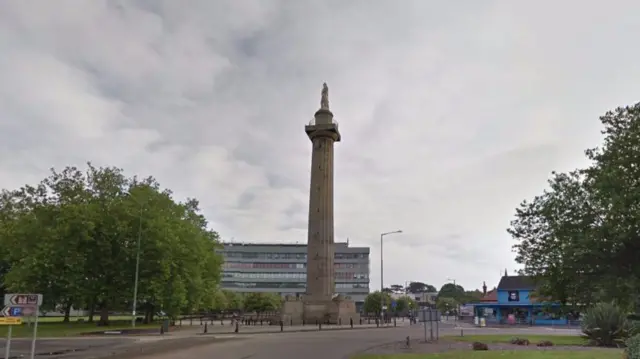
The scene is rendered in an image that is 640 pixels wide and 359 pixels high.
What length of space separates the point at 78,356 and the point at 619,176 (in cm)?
2562

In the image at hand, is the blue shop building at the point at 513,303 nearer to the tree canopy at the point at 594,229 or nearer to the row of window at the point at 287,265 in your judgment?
the tree canopy at the point at 594,229

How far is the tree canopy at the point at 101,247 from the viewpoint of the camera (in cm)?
4059

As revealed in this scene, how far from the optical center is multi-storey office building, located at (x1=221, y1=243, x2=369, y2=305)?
136m

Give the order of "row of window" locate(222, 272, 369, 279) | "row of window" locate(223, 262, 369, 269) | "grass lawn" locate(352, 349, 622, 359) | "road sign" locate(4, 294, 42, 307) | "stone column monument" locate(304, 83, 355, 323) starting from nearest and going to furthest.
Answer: "road sign" locate(4, 294, 42, 307) < "grass lawn" locate(352, 349, 622, 359) < "stone column monument" locate(304, 83, 355, 323) < "row of window" locate(222, 272, 369, 279) < "row of window" locate(223, 262, 369, 269)

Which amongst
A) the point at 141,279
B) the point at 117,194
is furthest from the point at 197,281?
the point at 117,194

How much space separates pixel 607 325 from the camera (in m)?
22.7

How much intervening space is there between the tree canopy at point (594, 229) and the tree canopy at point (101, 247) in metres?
28.7

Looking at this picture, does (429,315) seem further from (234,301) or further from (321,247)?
(234,301)

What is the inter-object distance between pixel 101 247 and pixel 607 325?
37.5 metres

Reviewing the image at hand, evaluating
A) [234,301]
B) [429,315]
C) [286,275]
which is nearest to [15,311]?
[429,315]

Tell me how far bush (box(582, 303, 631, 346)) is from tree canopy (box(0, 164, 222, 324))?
31665 millimetres

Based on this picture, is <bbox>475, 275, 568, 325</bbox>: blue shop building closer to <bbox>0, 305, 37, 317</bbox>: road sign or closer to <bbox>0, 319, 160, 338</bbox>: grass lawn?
<bbox>0, 319, 160, 338</bbox>: grass lawn

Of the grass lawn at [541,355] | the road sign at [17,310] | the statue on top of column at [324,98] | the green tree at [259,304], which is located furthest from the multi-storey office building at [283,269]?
the road sign at [17,310]

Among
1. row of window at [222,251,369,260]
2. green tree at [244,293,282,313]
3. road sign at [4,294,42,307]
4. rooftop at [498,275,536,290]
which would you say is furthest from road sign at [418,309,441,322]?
row of window at [222,251,369,260]
